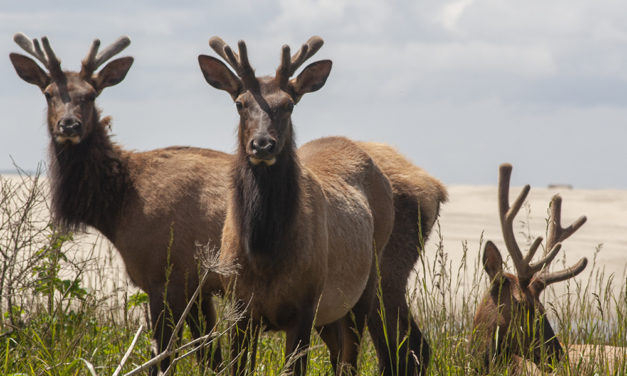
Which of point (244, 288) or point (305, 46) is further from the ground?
point (305, 46)

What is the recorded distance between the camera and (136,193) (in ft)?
22.2

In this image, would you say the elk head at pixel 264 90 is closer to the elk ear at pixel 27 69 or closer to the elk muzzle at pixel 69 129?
the elk muzzle at pixel 69 129

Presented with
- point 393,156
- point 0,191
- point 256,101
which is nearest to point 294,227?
point 256,101

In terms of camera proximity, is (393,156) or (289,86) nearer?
(289,86)

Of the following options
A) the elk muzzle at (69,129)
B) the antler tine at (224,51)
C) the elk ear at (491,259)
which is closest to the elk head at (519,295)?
the elk ear at (491,259)

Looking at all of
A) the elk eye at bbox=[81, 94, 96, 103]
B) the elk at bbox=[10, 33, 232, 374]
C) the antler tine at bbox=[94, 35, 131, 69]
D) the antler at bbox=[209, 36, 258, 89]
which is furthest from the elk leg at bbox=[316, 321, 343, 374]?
the antler tine at bbox=[94, 35, 131, 69]

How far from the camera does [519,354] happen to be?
6078 millimetres

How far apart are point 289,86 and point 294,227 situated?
3.56 ft

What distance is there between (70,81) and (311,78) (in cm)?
227

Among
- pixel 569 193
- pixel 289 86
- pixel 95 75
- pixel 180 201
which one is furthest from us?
pixel 569 193

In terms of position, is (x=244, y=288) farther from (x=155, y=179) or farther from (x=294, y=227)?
(x=155, y=179)

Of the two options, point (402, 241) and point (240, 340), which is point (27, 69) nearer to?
point (240, 340)

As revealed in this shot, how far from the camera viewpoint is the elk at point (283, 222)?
5273mm

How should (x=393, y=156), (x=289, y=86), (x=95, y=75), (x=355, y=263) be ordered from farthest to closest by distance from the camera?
(x=393, y=156) < (x=95, y=75) < (x=355, y=263) < (x=289, y=86)
